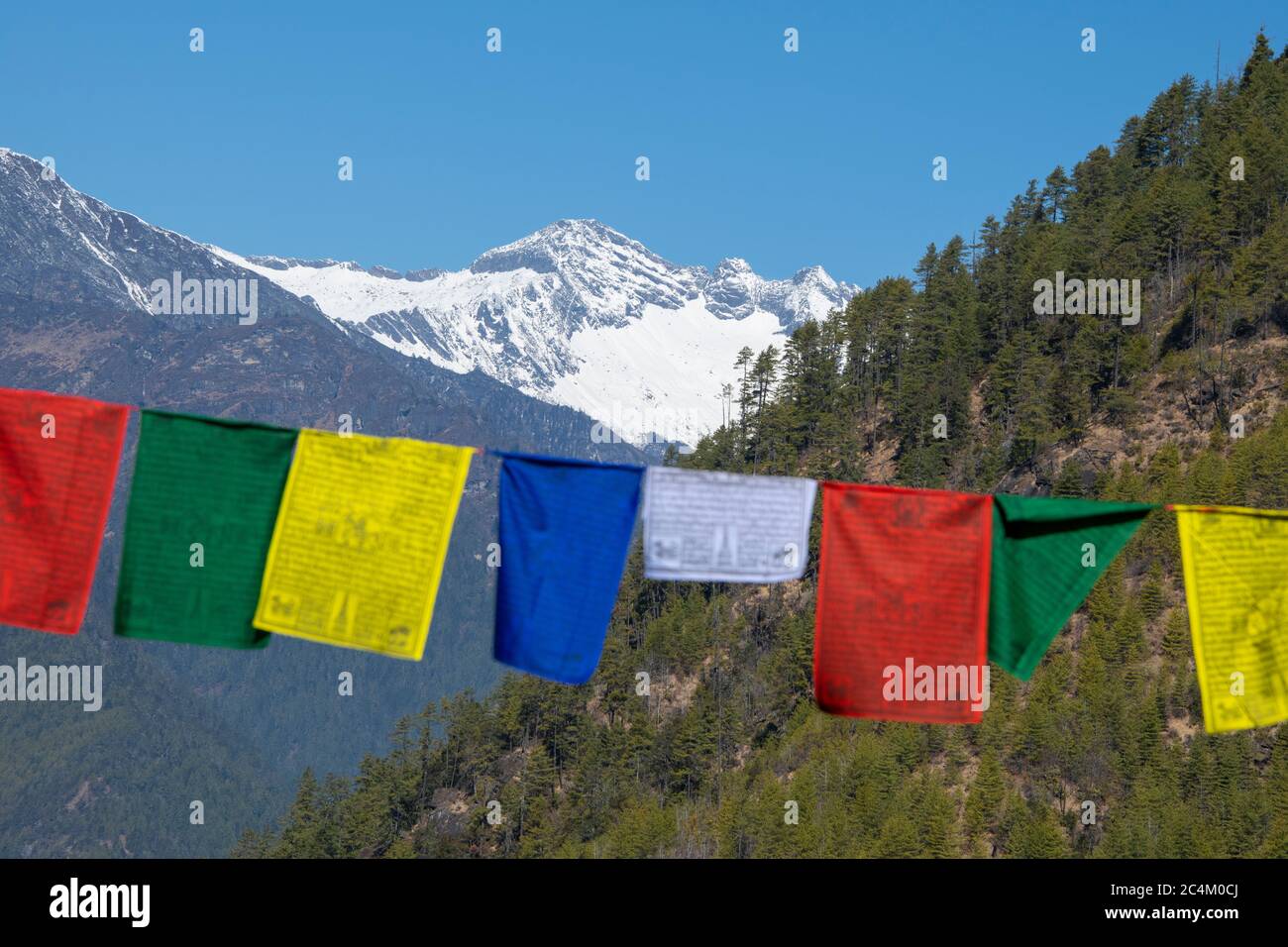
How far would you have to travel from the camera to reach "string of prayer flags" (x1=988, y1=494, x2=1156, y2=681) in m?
15.9

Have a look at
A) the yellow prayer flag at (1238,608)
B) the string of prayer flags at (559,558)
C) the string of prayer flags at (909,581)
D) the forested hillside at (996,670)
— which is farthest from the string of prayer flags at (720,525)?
the forested hillside at (996,670)

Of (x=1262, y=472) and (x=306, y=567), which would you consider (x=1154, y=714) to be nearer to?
(x=1262, y=472)

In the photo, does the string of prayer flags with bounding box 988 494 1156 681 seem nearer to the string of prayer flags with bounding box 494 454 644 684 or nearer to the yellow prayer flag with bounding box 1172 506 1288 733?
the yellow prayer flag with bounding box 1172 506 1288 733

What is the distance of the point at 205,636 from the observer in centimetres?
1572

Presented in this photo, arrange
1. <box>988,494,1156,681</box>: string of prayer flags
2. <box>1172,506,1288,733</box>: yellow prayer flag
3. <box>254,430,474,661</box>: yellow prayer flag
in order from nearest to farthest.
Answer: <box>254,430,474,661</box>: yellow prayer flag
<box>988,494,1156,681</box>: string of prayer flags
<box>1172,506,1288,733</box>: yellow prayer flag

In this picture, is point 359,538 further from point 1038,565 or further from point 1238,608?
point 1238,608

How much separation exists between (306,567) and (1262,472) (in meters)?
84.9

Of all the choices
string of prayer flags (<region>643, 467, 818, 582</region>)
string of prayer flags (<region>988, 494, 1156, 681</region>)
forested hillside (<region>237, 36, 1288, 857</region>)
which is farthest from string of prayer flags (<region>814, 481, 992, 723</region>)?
forested hillside (<region>237, 36, 1288, 857</region>)

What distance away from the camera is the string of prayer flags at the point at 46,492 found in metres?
15.7

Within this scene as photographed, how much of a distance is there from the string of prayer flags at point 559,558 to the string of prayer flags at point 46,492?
181 inches

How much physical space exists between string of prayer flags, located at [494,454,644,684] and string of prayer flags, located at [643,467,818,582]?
40 cm

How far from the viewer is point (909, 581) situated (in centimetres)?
1602

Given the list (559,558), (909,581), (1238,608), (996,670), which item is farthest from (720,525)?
(996,670)
